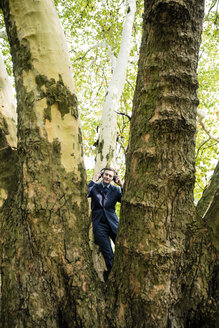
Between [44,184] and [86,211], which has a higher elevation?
[44,184]

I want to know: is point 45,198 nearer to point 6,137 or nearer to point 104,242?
point 6,137

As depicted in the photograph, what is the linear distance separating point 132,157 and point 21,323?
1133 mm

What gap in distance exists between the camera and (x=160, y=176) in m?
1.37

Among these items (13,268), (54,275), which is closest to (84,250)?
(54,275)

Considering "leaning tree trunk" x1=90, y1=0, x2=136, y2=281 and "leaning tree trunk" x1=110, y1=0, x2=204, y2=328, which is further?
"leaning tree trunk" x1=90, y1=0, x2=136, y2=281

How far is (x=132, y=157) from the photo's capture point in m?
1.49

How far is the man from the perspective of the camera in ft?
9.18

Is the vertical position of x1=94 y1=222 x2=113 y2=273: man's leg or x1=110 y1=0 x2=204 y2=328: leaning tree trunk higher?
x1=110 y1=0 x2=204 y2=328: leaning tree trunk

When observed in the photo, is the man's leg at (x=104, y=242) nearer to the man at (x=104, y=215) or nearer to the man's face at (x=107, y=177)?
the man at (x=104, y=215)

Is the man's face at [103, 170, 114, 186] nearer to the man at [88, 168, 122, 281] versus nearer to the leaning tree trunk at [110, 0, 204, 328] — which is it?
the man at [88, 168, 122, 281]

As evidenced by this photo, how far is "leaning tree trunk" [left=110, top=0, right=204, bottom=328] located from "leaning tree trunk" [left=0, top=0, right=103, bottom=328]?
0.27 meters

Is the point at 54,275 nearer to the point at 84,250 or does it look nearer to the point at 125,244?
the point at 84,250

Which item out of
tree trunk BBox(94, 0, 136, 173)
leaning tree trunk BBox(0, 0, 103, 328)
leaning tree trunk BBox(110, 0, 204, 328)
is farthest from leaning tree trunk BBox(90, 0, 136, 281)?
leaning tree trunk BBox(110, 0, 204, 328)

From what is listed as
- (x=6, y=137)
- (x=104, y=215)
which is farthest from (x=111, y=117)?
(x=6, y=137)
